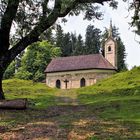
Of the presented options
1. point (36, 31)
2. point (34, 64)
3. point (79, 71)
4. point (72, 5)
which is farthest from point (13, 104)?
point (34, 64)

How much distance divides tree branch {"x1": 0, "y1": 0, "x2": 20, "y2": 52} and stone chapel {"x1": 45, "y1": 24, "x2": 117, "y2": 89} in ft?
219

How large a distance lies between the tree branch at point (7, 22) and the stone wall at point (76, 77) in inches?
2623

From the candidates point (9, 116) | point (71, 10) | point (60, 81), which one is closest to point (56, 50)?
point (60, 81)

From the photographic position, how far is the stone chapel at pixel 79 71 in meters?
96.6

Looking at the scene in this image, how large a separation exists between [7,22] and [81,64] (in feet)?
230

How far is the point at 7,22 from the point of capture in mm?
28625

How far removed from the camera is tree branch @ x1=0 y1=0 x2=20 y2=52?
1105 inches

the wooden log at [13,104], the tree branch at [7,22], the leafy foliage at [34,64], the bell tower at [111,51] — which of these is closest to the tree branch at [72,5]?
the tree branch at [7,22]

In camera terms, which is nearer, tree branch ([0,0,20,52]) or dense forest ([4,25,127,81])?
tree branch ([0,0,20,52])

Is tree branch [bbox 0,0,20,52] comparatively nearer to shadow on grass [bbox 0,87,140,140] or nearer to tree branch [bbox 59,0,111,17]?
tree branch [bbox 59,0,111,17]

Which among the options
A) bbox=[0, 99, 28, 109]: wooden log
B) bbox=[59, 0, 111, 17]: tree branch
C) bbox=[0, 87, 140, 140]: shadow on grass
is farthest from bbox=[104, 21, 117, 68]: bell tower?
bbox=[0, 99, 28, 109]: wooden log

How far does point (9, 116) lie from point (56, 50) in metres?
110

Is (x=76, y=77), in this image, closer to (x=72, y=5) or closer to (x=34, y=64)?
(x=34, y=64)

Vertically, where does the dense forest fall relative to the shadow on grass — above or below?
above
